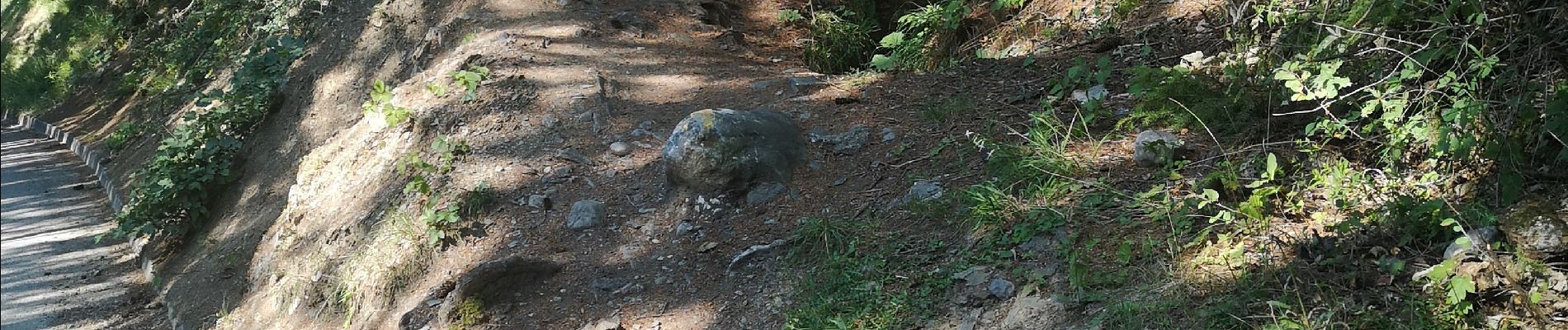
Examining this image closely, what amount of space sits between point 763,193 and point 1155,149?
5.81ft

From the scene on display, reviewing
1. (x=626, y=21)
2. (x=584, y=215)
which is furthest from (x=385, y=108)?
(x=584, y=215)

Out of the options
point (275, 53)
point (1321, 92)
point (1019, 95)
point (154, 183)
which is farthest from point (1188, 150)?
point (275, 53)

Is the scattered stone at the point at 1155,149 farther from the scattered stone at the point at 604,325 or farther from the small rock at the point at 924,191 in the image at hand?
the scattered stone at the point at 604,325

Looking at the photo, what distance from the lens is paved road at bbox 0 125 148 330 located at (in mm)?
7484

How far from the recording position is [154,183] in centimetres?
841

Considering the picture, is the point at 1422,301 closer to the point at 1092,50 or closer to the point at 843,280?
the point at 843,280

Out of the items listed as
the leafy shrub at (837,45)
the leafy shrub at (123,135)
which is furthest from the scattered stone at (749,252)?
the leafy shrub at (123,135)

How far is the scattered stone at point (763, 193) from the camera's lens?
17.0 feet

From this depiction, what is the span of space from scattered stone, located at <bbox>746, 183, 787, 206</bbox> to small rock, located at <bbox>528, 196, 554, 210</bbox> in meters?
1.04

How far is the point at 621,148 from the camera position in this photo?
5.96 meters

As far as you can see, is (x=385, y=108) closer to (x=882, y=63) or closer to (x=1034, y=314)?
(x=882, y=63)

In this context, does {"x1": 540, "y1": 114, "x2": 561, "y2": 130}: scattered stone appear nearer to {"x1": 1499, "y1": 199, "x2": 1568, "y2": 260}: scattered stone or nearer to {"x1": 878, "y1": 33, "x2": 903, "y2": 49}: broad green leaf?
{"x1": 878, "y1": 33, "x2": 903, "y2": 49}: broad green leaf

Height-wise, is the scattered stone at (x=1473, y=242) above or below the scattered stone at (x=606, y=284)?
above

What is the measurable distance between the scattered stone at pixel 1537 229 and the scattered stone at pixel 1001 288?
1.50 meters
